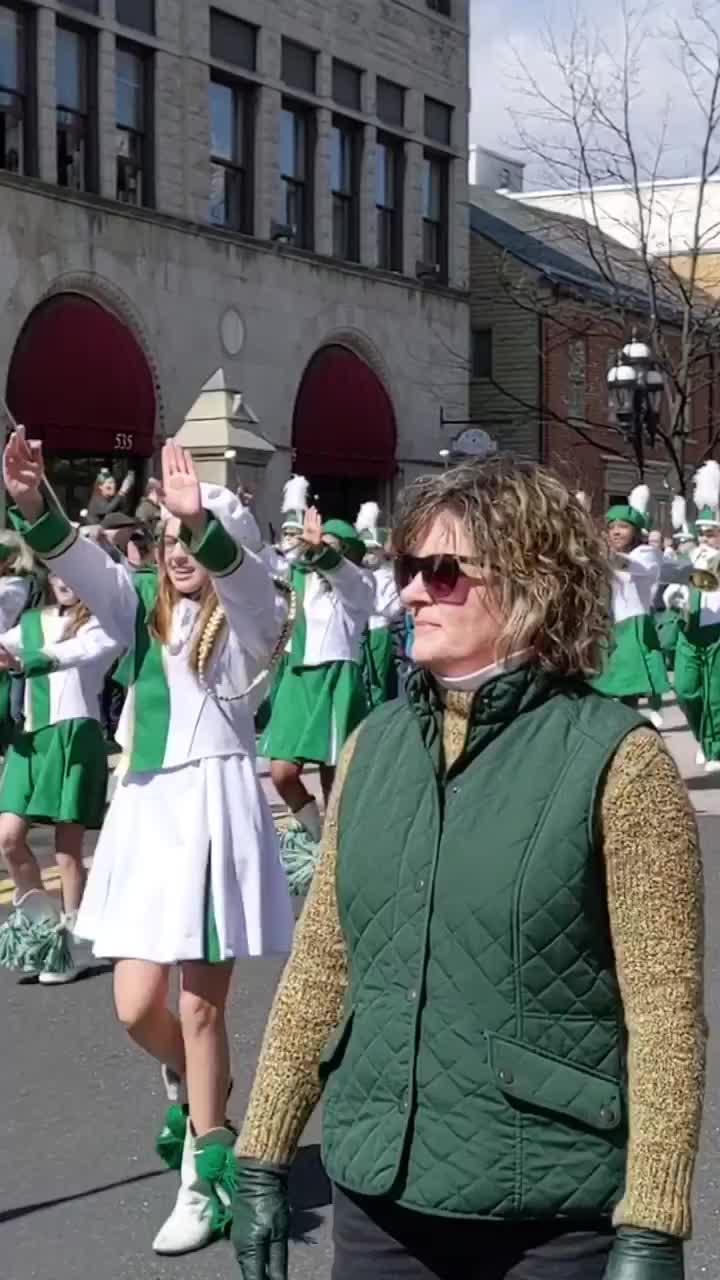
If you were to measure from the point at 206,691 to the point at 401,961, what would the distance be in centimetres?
243

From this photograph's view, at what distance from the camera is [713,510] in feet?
46.7

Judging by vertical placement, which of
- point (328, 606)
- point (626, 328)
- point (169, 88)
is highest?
point (169, 88)

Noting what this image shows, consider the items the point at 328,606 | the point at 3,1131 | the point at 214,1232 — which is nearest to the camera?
the point at 214,1232

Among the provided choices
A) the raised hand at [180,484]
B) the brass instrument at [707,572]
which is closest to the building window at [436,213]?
the brass instrument at [707,572]

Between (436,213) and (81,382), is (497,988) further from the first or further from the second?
(436,213)

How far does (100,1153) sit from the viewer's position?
5496 mm

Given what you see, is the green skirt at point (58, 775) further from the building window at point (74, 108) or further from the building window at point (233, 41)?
the building window at point (233, 41)

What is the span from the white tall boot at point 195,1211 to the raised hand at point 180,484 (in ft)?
5.43

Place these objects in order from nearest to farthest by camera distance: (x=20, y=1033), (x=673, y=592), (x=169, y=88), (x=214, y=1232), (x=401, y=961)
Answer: (x=401, y=961), (x=214, y=1232), (x=20, y=1033), (x=673, y=592), (x=169, y=88)

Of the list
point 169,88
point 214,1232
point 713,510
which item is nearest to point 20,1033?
point 214,1232

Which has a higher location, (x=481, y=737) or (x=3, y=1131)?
(x=481, y=737)

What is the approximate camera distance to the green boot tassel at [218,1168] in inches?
186

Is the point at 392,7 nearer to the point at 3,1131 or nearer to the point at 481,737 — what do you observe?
the point at 3,1131

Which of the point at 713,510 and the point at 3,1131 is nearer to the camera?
the point at 3,1131
